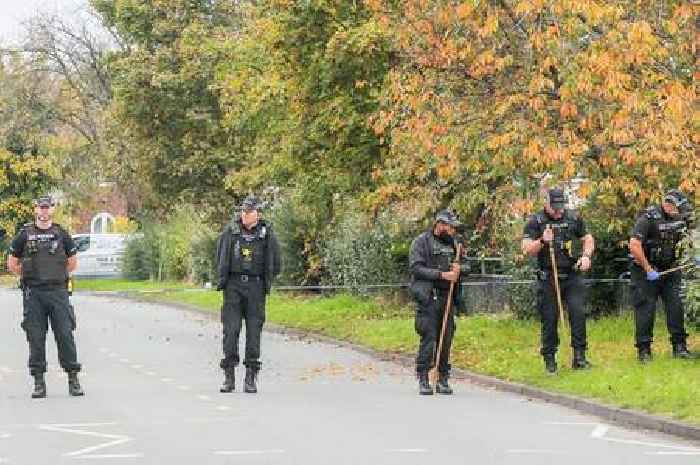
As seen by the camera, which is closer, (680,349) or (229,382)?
(229,382)

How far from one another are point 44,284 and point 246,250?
2.08 meters

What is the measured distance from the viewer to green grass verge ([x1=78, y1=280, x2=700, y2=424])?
13.9 meters

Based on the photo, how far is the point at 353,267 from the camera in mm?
29391

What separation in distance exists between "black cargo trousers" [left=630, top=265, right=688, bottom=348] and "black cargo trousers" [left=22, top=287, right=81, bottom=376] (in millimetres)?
5878

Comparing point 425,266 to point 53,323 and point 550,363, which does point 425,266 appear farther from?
point 53,323

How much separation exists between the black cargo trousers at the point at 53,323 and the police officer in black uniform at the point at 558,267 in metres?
4.77

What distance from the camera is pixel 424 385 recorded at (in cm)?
1558

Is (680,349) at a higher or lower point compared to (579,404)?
higher

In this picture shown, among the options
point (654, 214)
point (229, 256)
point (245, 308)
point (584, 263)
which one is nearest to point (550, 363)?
point (584, 263)

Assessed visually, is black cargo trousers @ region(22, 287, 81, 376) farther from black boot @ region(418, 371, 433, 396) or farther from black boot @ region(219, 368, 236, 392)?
black boot @ region(418, 371, 433, 396)

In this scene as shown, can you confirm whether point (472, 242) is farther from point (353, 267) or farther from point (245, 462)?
point (245, 462)

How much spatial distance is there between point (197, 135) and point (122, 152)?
7687 mm

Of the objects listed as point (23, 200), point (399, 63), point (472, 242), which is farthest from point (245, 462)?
point (23, 200)

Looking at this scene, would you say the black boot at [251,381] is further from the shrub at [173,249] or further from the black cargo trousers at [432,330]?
the shrub at [173,249]
